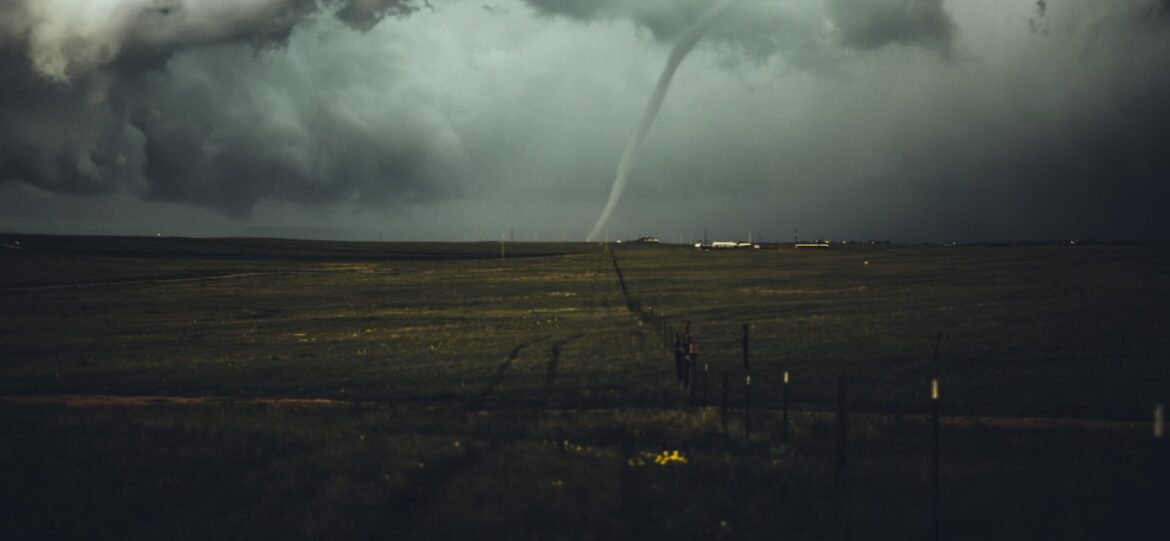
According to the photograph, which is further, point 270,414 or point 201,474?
point 270,414

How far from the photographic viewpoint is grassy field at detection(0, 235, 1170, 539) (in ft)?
44.0

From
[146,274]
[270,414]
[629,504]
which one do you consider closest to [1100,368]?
[629,504]

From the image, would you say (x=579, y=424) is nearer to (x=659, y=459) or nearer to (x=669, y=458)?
(x=659, y=459)

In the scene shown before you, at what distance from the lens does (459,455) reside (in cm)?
1759

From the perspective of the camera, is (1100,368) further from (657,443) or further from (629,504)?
(629,504)

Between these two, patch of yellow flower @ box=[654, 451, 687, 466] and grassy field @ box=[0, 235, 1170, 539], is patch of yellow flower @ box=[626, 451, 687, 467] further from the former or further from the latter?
grassy field @ box=[0, 235, 1170, 539]

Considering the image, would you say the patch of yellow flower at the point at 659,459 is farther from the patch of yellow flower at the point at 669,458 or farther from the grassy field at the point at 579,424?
the grassy field at the point at 579,424

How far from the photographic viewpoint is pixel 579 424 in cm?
2103

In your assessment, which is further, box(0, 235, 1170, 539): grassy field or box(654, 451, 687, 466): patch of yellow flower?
box(654, 451, 687, 466): patch of yellow flower

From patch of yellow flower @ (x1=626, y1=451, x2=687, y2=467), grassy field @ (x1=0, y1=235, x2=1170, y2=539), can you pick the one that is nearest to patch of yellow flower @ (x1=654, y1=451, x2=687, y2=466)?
patch of yellow flower @ (x1=626, y1=451, x2=687, y2=467)

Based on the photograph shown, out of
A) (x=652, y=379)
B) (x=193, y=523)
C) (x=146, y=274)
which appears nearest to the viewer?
(x=193, y=523)

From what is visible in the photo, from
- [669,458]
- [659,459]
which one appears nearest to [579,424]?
[659,459]

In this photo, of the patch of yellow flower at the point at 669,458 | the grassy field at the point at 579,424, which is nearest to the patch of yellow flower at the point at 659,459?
the patch of yellow flower at the point at 669,458

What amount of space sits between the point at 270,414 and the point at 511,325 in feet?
104
